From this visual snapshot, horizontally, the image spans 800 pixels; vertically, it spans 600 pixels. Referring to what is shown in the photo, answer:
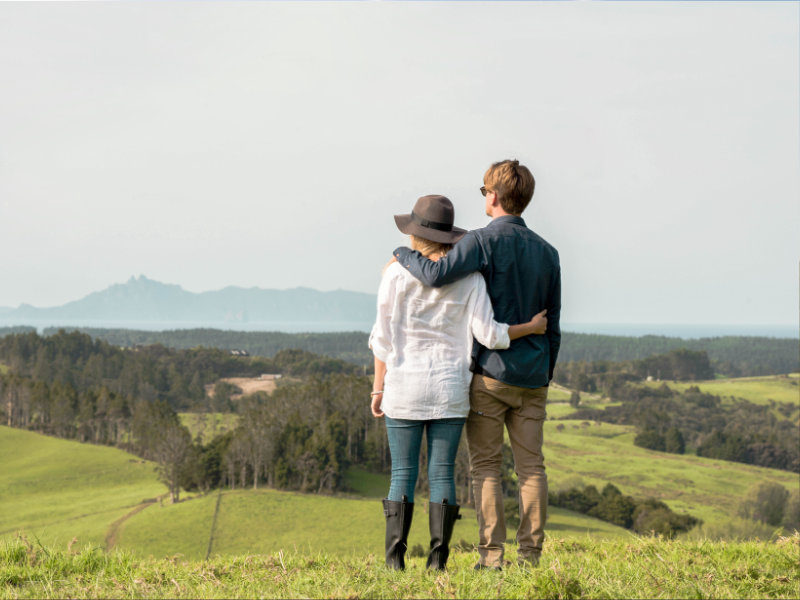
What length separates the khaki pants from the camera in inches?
177

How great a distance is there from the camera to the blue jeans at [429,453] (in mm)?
4434

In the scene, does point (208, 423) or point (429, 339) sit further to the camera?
point (208, 423)

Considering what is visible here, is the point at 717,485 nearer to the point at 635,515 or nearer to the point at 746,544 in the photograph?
the point at 635,515

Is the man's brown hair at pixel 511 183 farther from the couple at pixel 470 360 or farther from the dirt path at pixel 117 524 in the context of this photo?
the dirt path at pixel 117 524

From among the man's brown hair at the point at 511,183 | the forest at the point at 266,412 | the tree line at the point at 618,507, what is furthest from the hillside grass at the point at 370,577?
the tree line at the point at 618,507

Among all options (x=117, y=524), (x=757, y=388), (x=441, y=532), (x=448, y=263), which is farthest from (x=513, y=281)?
(x=757, y=388)

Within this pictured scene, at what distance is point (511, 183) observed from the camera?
457 cm

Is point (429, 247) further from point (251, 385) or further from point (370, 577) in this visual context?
point (251, 385)

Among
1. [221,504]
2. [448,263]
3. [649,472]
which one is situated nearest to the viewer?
[448,263]

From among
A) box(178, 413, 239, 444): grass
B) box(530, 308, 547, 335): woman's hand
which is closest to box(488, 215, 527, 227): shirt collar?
box(530, 308, 547, 335): woman's hand

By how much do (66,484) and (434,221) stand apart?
7223 centimetres

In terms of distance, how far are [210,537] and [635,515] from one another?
39.6m

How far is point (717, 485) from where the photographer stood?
87750mm

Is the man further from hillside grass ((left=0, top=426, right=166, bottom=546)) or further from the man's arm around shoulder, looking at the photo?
hillside grass ((left=0, top=426, right=166, bottom=546))
